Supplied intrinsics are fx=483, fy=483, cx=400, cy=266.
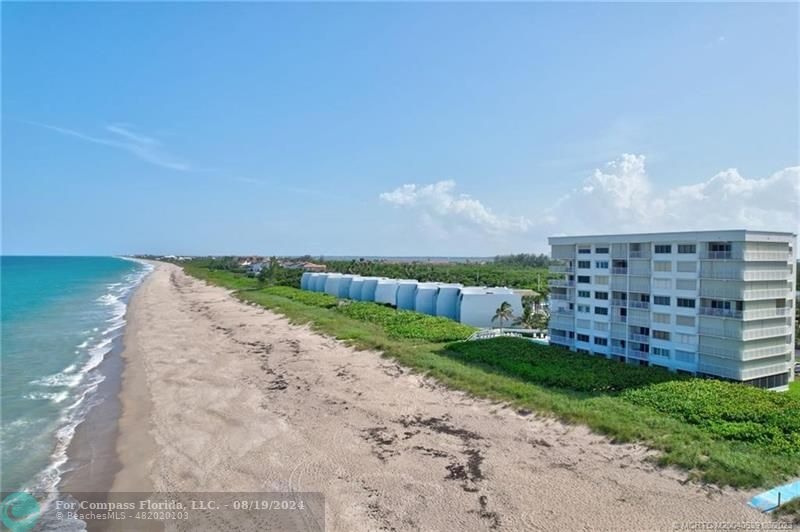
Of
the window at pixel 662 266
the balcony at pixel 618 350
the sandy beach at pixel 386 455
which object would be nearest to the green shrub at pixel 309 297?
the sandy beach at pixel 386 455

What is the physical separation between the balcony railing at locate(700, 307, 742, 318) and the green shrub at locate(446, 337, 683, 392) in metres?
4.08

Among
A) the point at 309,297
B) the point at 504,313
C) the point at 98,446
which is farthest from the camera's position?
the point at 309,297

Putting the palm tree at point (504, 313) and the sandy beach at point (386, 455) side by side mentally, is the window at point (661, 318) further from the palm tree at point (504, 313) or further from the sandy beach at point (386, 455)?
the palm tree at point (504, 313)

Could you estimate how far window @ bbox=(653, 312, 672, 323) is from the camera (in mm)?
30356

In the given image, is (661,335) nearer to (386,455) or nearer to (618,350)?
(618,350)

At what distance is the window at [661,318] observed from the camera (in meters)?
30.4

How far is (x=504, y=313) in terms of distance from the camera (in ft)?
160

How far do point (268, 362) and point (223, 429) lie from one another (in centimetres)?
1309

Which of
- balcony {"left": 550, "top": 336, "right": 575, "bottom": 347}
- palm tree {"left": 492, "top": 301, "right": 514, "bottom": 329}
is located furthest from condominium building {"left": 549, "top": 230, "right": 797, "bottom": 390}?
palm tree {"left": 492, "top": 301, "right": 514, "bottom": 329}

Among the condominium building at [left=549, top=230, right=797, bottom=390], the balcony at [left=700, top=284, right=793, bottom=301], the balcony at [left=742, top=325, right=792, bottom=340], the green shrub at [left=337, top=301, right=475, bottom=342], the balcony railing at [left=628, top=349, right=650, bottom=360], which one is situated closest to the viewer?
the balcony at [left=700, top=284, right=793, bottom=301]

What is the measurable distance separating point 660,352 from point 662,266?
18.0 feet

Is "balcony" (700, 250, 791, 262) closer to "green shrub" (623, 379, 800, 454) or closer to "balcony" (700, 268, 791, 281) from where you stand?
"balcony" (700, 268, 791, 281)

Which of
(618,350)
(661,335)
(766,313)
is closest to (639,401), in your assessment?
(661,335)

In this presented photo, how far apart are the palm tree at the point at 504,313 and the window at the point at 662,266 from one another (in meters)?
18.8
